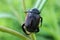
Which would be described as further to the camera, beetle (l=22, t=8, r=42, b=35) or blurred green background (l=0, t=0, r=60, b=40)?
blurred green background (l=0, t=0, r=60, b=40)

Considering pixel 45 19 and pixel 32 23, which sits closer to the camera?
pixel 32 23

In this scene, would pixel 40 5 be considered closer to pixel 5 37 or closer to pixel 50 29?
pixel 50 29

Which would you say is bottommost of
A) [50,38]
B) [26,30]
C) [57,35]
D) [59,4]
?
[50,38]

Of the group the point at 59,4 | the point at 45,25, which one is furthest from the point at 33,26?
the point at 59,4

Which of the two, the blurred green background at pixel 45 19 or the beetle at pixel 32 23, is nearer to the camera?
the beetle at pixel 32 23

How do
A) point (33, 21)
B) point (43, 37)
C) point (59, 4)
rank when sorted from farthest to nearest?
point (59, 4)
point (43, 37)
point (33, 21)

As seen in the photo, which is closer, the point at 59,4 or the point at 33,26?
the point at 33,26

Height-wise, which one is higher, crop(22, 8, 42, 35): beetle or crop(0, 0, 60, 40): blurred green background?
crop(22, 8, 42, 35): beetle

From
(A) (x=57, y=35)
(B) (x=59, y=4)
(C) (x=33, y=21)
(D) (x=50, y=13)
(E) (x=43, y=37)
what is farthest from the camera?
(B) (x=59, y=4)

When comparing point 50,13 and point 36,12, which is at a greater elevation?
point 36,12

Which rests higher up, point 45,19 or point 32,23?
point 32,23
